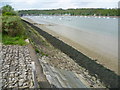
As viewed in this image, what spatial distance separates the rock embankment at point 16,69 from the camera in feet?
18.3

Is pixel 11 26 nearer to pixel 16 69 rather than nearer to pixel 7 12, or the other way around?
pixel 16 69

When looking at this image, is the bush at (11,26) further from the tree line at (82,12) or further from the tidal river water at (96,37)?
the tree line at (82,12)

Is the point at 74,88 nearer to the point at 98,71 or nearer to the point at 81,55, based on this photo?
the point at 98,71

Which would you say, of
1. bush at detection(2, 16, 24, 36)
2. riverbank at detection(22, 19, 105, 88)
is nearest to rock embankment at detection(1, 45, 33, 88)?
riverbank at detection(22, 19, 105, 88)

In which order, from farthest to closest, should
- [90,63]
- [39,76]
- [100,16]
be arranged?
[100,16]
[90,63]
[39,76]

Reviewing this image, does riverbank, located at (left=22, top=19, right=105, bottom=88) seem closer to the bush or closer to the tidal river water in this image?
the tidal river water

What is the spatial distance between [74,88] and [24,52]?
3.42m

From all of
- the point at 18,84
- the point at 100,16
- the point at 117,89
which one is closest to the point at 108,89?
the point at 117,89

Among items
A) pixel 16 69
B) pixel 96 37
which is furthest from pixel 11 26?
pixel 96 37

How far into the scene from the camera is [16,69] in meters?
6.79

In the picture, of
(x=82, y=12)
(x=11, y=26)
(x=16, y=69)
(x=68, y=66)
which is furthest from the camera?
(x=82, y=12)

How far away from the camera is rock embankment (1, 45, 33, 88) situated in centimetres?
556

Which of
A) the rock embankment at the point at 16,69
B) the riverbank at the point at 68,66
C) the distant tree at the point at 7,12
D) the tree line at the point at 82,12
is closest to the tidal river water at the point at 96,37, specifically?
the riverbank at the point at 68,66

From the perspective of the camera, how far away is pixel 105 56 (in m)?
14.8
